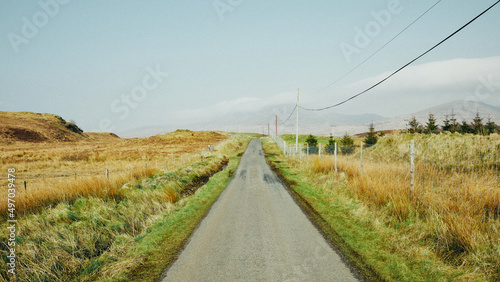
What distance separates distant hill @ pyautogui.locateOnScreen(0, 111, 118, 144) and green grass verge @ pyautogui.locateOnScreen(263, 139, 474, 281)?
102412mm

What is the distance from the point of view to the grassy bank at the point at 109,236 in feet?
15.5

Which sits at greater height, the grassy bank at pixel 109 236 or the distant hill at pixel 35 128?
the distant hill at pixel 35 128

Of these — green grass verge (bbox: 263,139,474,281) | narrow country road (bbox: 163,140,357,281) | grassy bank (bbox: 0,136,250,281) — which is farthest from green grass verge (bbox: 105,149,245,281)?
green grass verge (bbox: 263,139,474,281)

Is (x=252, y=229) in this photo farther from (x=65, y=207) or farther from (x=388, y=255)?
(x=65, y=207)

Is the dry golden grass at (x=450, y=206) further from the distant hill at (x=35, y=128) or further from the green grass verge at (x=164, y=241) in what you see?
the distant hill at (x=35, y=128)

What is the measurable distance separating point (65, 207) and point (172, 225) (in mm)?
4202

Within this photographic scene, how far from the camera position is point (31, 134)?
87.9 m

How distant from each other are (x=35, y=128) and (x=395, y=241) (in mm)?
123162

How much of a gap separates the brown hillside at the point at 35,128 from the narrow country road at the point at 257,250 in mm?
100409

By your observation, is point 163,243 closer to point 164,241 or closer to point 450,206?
point 164,241

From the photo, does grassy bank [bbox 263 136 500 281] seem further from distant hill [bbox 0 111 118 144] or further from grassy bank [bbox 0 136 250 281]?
distant hill [bbox 0 111 118 144]

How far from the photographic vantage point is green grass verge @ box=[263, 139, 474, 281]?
437 centimetres

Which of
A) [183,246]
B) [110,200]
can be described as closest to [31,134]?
[110,200]

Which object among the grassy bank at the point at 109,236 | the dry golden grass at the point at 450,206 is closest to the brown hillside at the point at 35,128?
the grassy bank at the point at 109,236
